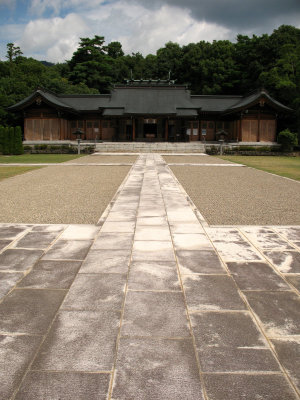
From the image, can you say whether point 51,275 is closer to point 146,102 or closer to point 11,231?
point 11,231

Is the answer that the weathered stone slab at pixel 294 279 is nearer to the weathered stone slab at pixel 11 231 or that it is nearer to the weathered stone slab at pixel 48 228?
the weathered stone slab at pixel 48 228

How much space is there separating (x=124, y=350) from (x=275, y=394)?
0.97 meters

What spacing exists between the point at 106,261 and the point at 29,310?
122 centimetres

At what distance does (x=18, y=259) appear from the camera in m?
4.07

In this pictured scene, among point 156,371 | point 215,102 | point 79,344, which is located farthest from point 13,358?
point 215,102

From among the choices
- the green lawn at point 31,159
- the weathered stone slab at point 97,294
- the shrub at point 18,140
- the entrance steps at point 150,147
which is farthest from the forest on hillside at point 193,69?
the weathered stone slab at point 97,294

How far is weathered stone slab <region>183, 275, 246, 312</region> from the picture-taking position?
2957 mm

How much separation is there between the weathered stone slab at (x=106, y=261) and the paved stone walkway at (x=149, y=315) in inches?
0.7

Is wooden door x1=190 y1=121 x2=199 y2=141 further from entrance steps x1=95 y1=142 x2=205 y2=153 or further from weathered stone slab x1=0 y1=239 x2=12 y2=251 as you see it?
weathered stone slab x1=0 y1=239 x2=12 y2=251

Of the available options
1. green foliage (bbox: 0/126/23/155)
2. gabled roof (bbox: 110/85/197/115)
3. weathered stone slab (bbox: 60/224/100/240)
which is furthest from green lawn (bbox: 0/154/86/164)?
weathered stone slab (bbox: 60/224/100/240)

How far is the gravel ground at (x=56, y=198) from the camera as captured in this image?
635 cm

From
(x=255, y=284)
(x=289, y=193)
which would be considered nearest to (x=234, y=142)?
(x=289, y=193)

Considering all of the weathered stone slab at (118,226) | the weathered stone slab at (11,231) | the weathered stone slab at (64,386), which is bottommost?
the weathered stone slab at (64,386)

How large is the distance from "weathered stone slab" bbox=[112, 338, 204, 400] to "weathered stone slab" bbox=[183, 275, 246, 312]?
1.96ft
